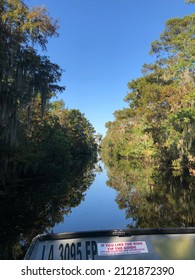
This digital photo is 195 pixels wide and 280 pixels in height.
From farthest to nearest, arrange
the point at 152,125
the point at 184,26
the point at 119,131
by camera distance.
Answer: the point at 119,131
the point at 152,125
the point at 184,26

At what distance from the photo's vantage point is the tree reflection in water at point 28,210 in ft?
27.3

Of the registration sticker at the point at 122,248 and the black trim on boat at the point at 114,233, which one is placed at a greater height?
the black trim on boat at the point at 114,233

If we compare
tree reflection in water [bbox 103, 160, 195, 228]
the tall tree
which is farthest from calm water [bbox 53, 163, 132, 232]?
the tall tree

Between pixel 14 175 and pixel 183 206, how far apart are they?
11.6m

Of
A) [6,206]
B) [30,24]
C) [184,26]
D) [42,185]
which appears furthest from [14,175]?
[184,26]

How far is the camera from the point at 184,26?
25.2m

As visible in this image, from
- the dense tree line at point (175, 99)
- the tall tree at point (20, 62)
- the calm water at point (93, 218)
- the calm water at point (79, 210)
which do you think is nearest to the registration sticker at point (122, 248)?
the calm water at point (79, 210)

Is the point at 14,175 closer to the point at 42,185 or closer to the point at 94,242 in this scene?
the point at 42,185

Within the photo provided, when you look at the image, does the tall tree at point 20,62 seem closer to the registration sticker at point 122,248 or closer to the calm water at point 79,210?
the calm water at point 79,210

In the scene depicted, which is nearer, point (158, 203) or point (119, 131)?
point (158, 203)

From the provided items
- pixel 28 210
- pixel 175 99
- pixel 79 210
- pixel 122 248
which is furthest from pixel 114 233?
pixel 175 99

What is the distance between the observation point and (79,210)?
15211 millimetres

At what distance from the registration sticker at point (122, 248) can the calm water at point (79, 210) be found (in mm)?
4865

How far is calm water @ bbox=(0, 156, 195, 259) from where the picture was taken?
970cm
